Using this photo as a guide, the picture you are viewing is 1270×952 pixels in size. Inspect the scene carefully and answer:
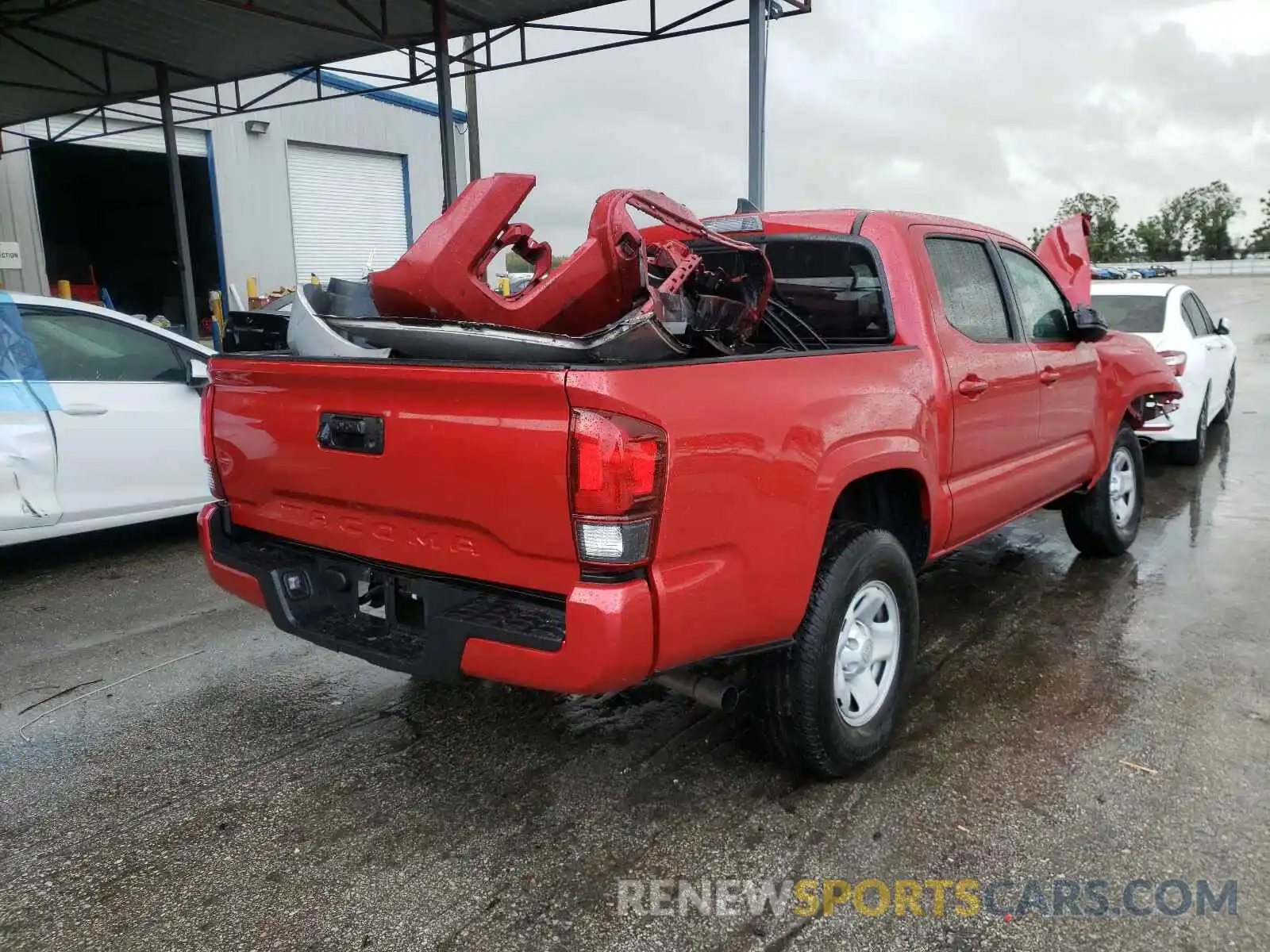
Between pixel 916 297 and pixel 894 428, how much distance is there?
69 cm

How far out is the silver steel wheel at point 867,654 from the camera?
3061 millimetres

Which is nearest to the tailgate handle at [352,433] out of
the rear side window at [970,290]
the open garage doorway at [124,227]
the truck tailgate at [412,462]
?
the truck tailgate at [412,462]

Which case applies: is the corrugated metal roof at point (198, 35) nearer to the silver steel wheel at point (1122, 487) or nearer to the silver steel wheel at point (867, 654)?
the silver steel wheel at point (1122, 487)

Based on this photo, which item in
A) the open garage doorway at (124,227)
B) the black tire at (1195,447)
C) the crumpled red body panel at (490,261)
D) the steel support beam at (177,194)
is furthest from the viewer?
the open garage doorway at (124,227)

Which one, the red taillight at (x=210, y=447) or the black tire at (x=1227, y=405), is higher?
the red taillight at (x=210, y=447)

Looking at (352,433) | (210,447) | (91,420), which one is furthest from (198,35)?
(352,433)

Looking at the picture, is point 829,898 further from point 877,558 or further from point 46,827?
point 46,827

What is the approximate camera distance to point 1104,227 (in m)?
95.4

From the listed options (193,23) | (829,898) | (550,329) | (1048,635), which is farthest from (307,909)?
(193,23)

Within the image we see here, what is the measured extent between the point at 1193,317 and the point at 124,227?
85.1 ft

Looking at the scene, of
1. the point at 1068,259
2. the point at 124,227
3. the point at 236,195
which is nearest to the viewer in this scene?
the point at 1068,259

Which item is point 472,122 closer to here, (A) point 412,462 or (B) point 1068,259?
(B) point 1068,259

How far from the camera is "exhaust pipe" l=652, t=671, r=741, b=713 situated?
2.88m

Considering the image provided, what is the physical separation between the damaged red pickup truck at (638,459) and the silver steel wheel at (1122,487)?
1720 millimetres
